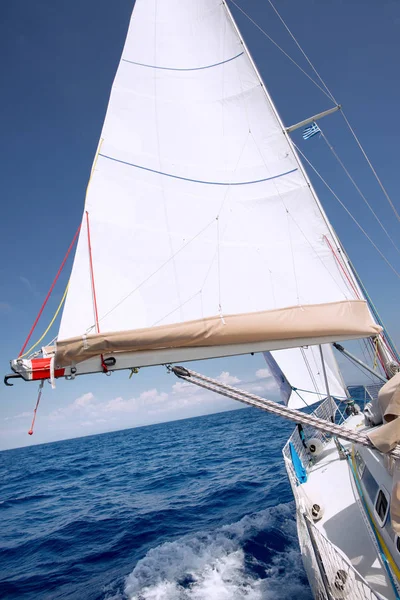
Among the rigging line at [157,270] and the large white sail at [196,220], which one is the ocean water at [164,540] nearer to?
the large white sail at [196,220]

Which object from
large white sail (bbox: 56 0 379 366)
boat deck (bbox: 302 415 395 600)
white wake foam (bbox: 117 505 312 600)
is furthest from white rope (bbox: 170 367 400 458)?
white wake foam (bbox: 117 505 312 600)

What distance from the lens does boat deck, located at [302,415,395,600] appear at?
339 centimetres

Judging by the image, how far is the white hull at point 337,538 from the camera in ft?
9.98

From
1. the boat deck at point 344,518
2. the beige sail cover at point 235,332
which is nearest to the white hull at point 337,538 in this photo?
the boat deck at point 344,518

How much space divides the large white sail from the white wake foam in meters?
4.84

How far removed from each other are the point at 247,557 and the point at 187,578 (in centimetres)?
132

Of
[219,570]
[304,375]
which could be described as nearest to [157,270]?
[219,570]

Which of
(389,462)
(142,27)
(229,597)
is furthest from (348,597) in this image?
(142,27)

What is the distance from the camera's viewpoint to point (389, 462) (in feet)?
10.4

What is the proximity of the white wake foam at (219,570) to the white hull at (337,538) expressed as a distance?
55.5 inches

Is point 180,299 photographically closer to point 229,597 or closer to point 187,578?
point 229,597

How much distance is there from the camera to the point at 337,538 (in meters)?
4.12

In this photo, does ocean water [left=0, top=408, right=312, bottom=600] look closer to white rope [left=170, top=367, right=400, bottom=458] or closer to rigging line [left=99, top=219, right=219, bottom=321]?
white rope [left=170, top=367, right=400, bottom=458]

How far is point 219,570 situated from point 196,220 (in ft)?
22.2
